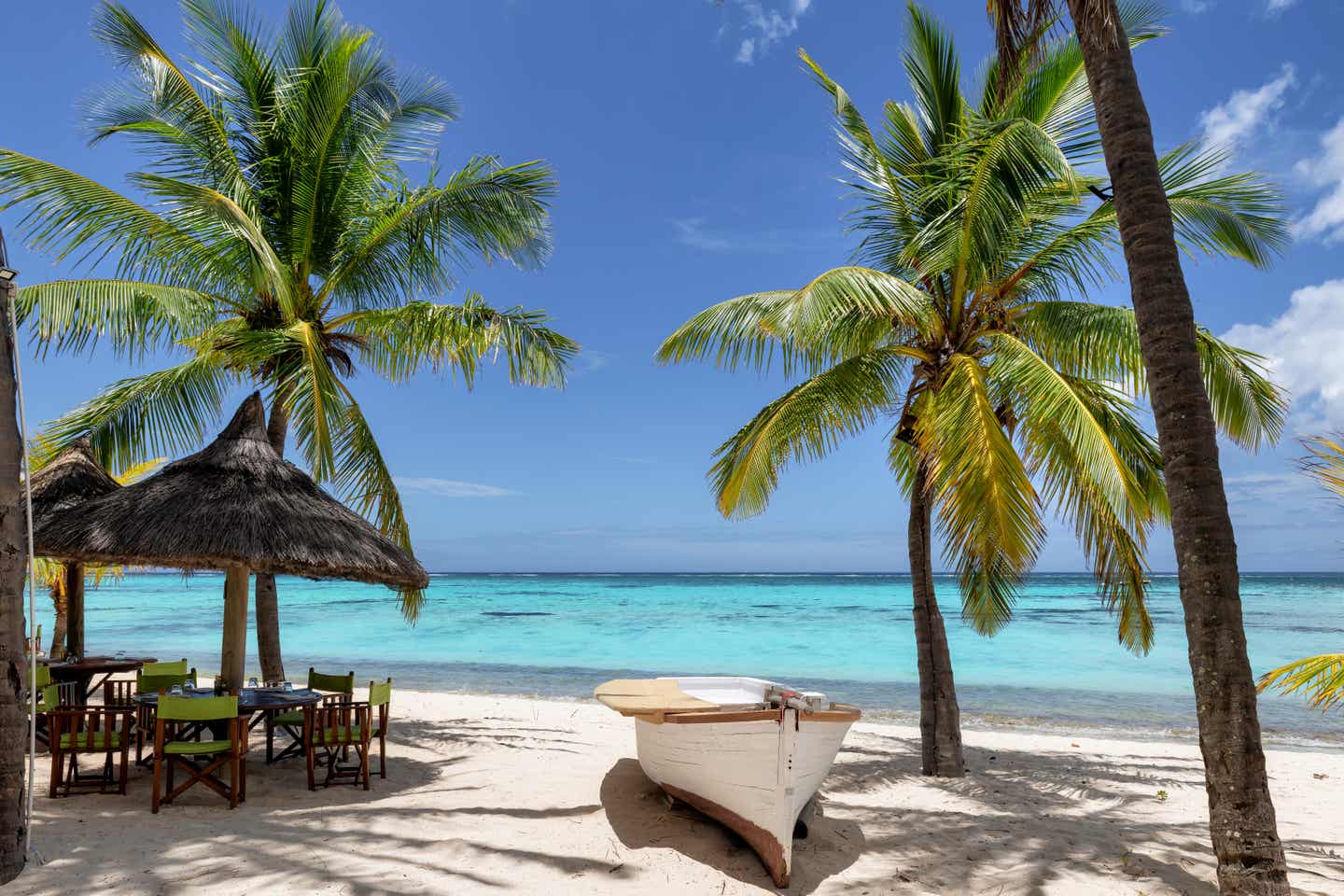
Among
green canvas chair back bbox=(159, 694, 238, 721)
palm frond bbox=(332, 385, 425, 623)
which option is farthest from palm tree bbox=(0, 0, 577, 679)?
green canvas chair back bbox=(159, 694, 238, 721)

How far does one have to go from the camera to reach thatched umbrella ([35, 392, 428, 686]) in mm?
6320

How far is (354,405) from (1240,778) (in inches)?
343

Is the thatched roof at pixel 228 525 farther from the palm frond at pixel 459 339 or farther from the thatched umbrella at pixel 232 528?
the palm frond at pixel 459 339

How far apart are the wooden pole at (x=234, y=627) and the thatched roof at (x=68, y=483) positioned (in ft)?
5.10

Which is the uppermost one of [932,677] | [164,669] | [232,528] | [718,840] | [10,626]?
[232,528]

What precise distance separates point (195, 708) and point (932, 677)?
6101 mm

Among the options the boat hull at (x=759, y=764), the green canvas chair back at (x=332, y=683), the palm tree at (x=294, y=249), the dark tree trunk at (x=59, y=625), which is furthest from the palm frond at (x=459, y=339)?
the dark tree trunk at (x=59, y=625)

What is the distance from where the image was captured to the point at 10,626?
165 inches

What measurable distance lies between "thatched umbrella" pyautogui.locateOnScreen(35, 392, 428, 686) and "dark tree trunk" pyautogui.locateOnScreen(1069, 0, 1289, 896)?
19.7 feet

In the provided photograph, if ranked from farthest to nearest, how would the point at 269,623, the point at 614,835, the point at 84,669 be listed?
the point at 269,623 → the point at 84,669 → the point at 614,835

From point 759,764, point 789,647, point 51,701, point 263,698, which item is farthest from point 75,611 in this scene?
point 789,647

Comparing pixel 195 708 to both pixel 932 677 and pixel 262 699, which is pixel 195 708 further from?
pixel 932 677

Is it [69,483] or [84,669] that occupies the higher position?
[69,483]

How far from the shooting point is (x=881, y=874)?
4.91 metres
